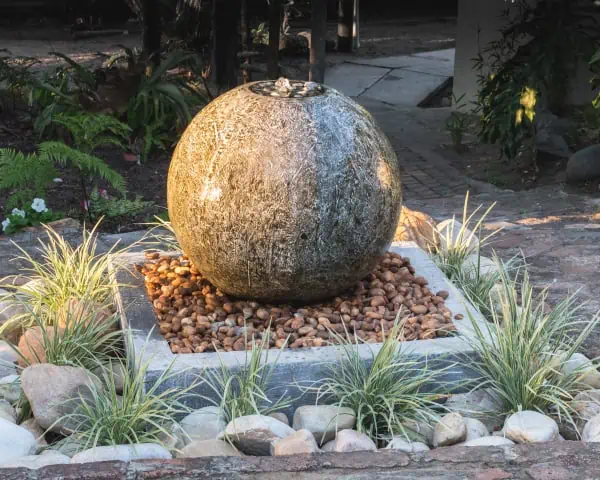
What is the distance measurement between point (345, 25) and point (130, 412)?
42.8 ft

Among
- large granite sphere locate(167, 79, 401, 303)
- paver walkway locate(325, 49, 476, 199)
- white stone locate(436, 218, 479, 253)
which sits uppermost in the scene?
large granite sphere locate(167, 79, 401, 303)

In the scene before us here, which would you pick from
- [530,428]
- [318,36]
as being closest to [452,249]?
[530,428]

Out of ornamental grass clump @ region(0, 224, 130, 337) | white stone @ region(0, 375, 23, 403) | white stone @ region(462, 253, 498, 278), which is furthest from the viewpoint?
white stone @ region(462, 253, 498, 278)

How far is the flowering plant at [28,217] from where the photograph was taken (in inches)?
265

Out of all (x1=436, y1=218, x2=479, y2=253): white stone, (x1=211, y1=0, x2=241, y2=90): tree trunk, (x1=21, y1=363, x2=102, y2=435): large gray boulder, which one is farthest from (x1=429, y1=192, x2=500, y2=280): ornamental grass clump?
(x1=211, y1=0, x2=241, y2=90): tree trunk

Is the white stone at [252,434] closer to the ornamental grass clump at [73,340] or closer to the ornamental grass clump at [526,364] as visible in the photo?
the ornamental grass clump at [73,340]

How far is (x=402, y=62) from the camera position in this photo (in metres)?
15.0

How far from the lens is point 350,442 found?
369 cm

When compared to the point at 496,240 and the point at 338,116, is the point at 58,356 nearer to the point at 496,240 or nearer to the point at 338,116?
the point at 338,116

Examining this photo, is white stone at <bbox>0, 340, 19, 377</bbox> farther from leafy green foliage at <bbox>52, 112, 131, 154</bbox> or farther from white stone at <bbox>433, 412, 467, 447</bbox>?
leafy green foliage at <bbox>52, 112, 131, 154</bbox>

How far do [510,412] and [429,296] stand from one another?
2.90 feet

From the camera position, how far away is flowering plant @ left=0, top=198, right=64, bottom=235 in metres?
6.72

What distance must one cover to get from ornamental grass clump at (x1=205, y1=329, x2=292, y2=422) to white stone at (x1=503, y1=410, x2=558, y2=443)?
930mm

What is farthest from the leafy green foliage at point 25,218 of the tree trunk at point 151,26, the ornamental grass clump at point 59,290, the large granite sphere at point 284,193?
the tree trunk at point 151,26
